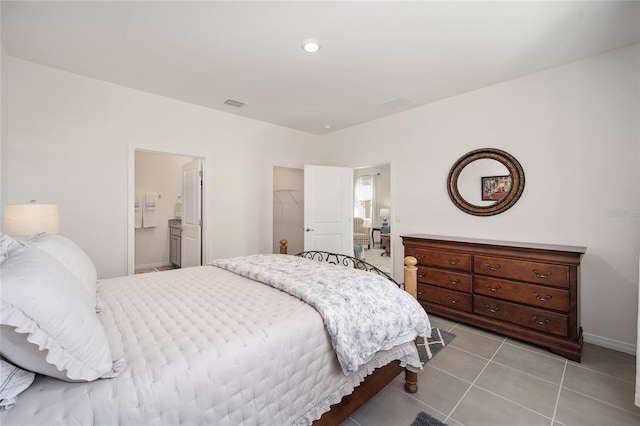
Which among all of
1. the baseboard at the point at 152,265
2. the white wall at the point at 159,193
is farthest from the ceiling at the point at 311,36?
the baseboard at the point at 152,265

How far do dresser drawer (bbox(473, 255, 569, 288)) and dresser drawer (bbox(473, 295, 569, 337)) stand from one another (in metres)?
0.26

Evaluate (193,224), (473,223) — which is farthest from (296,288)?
(193,224)

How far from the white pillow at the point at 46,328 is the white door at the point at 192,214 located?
2995 mm

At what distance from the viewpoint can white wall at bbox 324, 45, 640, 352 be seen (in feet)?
8.18

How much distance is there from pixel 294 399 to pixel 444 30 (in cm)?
264

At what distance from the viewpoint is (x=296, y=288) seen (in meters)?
1.73

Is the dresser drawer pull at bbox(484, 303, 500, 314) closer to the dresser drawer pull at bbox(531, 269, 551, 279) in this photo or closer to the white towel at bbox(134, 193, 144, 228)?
the dresser drawer pull at bbox(531, 269, 551, 279)

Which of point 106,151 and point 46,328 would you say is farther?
point 106,151

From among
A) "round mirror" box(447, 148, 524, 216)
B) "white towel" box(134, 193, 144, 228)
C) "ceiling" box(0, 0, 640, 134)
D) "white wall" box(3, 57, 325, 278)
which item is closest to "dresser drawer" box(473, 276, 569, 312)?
"round mirror" box(447, 148, 524, 216)

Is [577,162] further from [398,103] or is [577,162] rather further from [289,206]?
[289,206]

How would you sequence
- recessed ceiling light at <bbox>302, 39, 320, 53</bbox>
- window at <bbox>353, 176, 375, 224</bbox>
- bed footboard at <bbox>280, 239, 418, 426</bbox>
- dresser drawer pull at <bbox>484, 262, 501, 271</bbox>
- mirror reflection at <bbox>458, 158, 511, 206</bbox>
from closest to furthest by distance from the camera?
1. bed footboard at <bbox>280, 239, 418, 426</bbox>
2. recessed ceiling light at <bbox>302, 39, 320, 53</bbox>
3. dresser drawer pull at <bbox>484, 262, 501, 271</bbox>
4. mirror reflection at <bbox>458, 158, 511, 206</bbox>
5. window at <bbox>353, 176, 375, 224</bbox>

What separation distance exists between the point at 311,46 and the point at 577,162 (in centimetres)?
268

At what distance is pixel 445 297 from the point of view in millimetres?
3221

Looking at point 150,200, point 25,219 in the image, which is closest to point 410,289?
point 25,219
